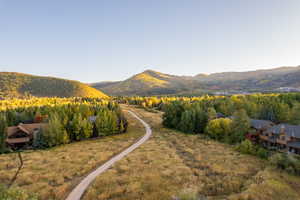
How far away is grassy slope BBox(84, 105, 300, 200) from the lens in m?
18.7

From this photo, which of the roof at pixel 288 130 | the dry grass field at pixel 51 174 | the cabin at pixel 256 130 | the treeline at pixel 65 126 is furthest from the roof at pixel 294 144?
the treeline at pixel 65 126

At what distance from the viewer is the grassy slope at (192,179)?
18.7 metres

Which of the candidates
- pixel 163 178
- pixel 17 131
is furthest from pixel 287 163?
pixel 17 131

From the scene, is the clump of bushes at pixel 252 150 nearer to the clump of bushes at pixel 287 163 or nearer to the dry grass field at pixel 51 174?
the clump of bushes at pixel 287 163

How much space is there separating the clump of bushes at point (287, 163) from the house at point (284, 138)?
12.7 metres

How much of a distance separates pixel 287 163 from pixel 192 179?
19966 mm

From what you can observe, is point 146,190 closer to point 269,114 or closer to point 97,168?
point 97,168

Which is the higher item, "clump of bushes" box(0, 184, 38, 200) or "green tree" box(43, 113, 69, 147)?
"clump of bushes" box(0, 184, 38, 200)

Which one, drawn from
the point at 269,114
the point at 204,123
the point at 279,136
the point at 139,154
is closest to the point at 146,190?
the point at 139,154

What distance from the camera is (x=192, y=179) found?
22594 millimetres

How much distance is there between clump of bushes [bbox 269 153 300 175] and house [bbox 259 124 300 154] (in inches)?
499

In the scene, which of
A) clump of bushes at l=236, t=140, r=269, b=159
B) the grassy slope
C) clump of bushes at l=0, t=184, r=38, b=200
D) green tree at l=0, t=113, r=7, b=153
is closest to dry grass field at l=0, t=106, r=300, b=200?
the grassy slope

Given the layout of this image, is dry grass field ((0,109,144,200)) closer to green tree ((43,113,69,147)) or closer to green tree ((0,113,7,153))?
green tree ((43,113,69,147))

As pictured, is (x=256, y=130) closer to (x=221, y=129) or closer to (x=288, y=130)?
(x=288, y=130)
